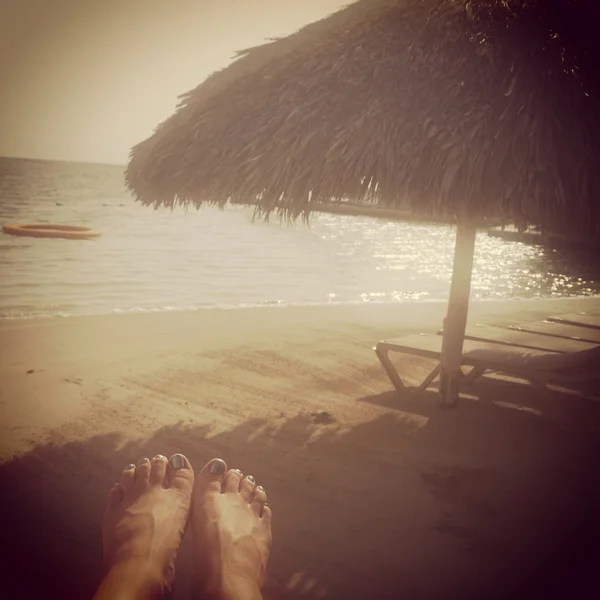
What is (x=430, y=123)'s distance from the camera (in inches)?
120

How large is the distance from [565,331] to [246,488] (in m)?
2.98

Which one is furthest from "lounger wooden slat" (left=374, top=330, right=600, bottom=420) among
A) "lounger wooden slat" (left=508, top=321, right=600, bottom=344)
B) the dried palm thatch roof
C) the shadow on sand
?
the dried palm thatch roof

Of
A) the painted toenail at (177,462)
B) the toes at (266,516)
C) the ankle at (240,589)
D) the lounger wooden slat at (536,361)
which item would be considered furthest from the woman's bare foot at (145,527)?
the lounger wooden slat at (536,361)

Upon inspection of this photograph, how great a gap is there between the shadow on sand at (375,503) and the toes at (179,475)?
0.25m

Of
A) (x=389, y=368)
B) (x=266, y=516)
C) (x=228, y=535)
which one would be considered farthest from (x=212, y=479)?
(x=389, y=368)

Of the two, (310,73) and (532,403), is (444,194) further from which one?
(532,403)

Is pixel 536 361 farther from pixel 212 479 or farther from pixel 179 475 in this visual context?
pixel 179 475

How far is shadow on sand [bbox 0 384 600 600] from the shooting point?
7.61ft

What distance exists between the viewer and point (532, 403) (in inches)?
166

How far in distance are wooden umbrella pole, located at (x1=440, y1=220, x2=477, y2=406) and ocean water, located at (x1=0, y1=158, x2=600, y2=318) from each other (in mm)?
1427

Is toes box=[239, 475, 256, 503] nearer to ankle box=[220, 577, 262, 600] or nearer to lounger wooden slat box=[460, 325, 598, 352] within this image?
ankle box=[220, 577, 262, 600]

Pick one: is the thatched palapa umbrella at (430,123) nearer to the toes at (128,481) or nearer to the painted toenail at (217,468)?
the painted toenail at (217,468)

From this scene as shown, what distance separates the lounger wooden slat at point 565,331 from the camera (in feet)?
13.9

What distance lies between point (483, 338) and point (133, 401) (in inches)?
104
